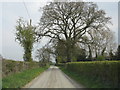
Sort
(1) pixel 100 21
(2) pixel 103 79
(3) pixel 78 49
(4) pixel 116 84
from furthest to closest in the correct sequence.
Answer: (3) pixel 78 49
(1) pixel 100 21
(2) pixel 103 79
(4) pixel 116 84

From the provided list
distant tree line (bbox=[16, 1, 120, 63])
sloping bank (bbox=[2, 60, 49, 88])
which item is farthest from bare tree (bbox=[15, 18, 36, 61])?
sloping bank (bbox=[2, 60, 49, 88])

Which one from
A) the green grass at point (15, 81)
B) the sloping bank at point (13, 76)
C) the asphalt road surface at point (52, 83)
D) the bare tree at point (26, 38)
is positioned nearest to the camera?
the green grass at point (15, 81)

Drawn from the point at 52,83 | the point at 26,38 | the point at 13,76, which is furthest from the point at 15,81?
the point at 26,38

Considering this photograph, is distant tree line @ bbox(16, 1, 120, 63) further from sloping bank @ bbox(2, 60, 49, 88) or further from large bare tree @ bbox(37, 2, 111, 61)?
sloping bank @ bbox(2, 60, 49, 88)

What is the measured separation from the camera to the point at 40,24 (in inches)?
1868

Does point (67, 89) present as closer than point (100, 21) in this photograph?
Yes

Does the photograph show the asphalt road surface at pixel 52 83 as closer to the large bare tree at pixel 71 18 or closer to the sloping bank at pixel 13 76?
the sloping bank at pixel 13 76

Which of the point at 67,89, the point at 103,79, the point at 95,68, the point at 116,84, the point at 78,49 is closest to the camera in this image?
the point at 116,84

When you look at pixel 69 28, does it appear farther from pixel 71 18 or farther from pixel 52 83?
pixel 52 83

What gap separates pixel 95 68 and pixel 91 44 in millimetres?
30109

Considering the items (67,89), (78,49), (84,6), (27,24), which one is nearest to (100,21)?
(84,6)

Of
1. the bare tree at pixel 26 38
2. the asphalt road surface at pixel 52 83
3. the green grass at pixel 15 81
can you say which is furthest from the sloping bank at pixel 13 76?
the bare tree at pixel 26 38

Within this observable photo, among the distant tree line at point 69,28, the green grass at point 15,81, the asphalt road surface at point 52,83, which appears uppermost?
the distant tree line at point 69,28

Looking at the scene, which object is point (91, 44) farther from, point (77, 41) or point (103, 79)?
point (103, 79)
